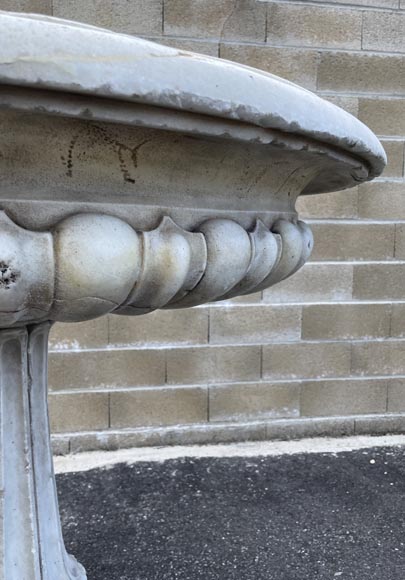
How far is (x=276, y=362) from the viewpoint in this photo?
85.2 inches

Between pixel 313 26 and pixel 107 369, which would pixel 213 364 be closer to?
pixel 107 369

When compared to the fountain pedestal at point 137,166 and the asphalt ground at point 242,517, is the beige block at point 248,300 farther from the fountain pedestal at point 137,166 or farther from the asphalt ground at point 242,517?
the fountain pedestal at point 137,166

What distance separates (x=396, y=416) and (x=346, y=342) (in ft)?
1.36

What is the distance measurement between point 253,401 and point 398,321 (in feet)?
2.34

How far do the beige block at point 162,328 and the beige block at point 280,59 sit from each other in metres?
0.98

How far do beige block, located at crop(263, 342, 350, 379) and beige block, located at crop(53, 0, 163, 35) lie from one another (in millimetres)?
1333

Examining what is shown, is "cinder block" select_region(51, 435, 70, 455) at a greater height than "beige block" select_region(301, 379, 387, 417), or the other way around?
"beige block" select_region(301, 379, 387, 417)

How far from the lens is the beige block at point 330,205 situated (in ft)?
6.88

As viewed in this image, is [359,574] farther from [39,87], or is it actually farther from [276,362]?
[39,87]

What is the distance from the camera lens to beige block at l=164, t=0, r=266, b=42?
1927 millimetres

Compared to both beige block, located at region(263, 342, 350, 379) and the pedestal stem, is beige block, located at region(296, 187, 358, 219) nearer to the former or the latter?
beige block, located at region(263, 342, 350, 379)

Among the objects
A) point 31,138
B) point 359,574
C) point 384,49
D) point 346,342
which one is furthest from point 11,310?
point 384,49

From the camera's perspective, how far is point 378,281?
86.0 inches

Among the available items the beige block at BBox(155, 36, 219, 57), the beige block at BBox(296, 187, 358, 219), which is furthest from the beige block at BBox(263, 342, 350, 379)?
the beige block at BBox(155, 36, 219, 57)
